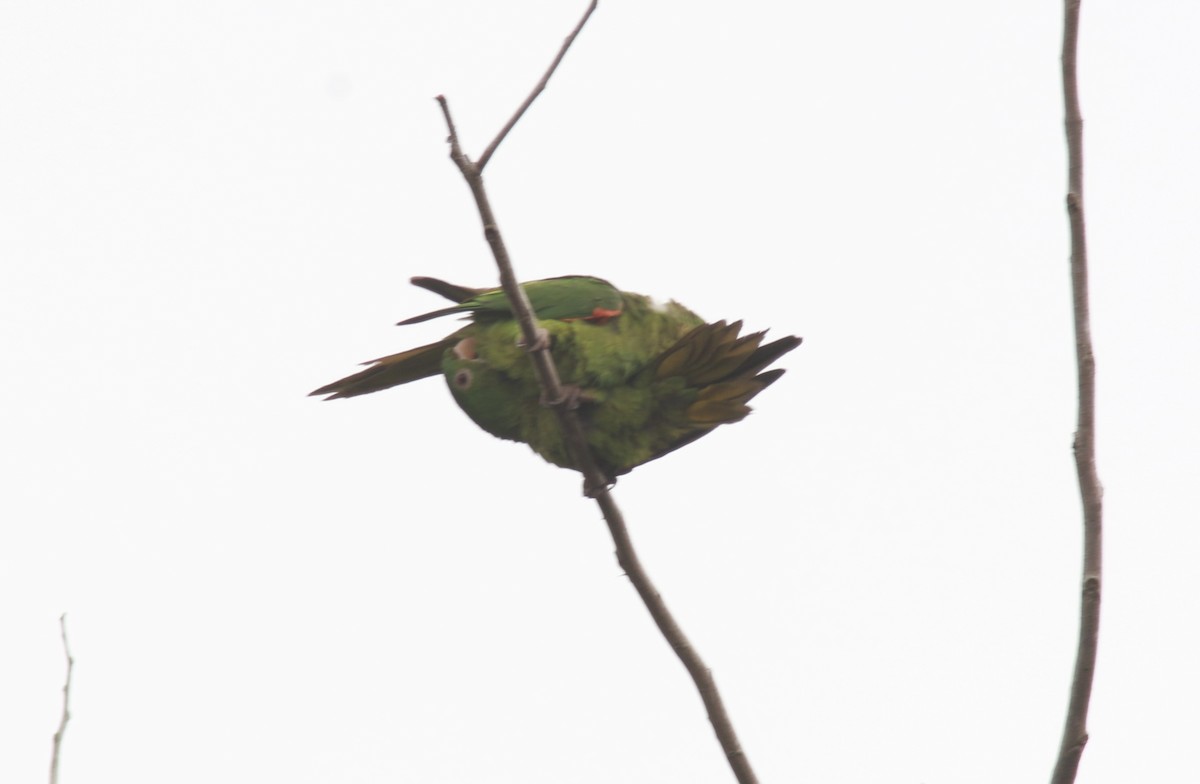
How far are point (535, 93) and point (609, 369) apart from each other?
1865 mm

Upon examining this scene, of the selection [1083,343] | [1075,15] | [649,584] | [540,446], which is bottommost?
[649,584]

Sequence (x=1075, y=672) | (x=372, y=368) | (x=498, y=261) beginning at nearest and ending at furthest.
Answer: (x=1075, y=672), (x=498, y=261), (x=372, y=368)

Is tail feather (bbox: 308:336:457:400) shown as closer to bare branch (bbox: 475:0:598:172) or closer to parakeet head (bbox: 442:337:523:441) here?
parakeet head (bbox: 442:337:523:441)

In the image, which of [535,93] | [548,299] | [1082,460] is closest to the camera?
[1082,460]

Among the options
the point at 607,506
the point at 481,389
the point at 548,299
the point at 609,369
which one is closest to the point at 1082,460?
the point at 607,506

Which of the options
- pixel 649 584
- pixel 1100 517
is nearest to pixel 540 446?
pixel 649 584

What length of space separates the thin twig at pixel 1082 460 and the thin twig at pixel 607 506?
0.90m

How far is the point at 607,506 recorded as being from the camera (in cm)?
388

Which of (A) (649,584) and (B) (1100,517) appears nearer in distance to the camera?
(B) (1100,517)

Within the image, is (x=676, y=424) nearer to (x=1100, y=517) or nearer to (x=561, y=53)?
(x=561, y=53)

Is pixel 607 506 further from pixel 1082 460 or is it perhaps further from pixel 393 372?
pixel 393 372

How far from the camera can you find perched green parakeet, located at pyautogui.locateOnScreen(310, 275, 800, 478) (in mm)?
4988

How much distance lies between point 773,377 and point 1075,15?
2.17 m

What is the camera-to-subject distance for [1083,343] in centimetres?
291
